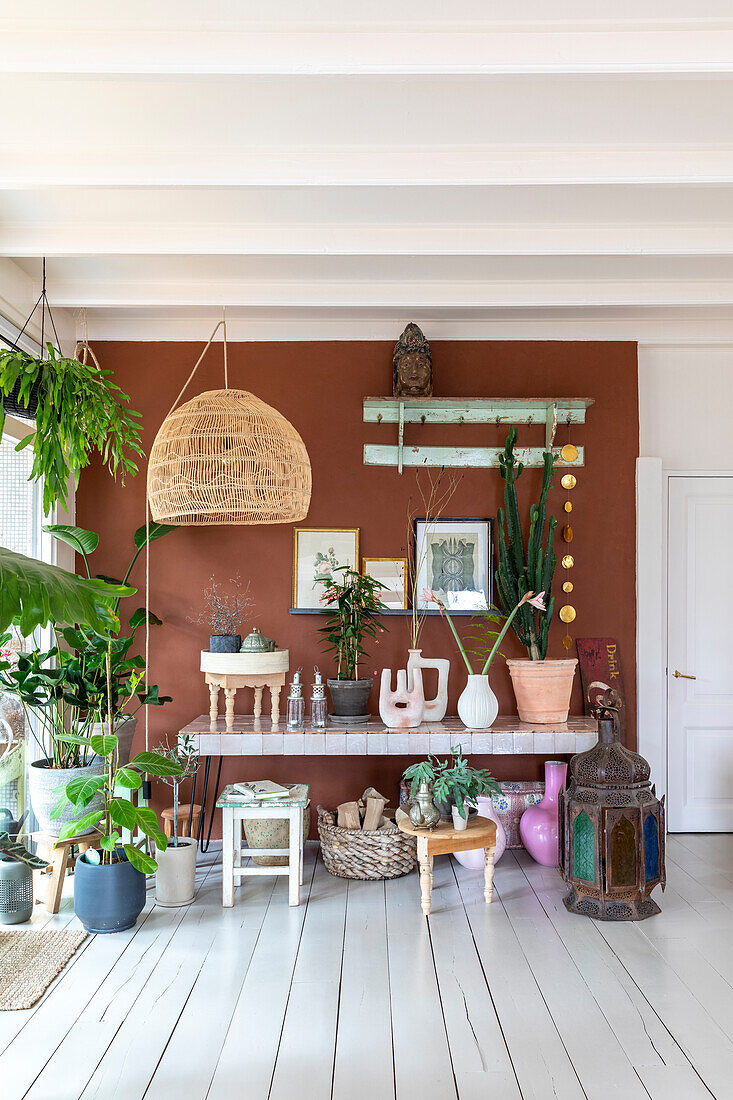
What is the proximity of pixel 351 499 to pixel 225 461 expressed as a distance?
3.96ft

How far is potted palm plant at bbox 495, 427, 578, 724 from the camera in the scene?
477 centimetres

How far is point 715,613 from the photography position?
531cm

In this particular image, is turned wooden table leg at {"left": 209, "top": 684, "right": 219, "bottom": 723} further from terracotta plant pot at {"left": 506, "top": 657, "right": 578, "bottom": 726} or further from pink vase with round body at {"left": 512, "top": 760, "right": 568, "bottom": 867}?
pink vase with round body at {"left": 512, "top": 760, "right": 568, "bottom": 867}

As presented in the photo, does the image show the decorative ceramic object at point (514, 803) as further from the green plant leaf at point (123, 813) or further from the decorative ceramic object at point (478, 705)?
the green plant leaf at point (123, 813)

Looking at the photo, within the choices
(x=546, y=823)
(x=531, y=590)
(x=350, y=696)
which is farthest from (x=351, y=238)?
(x=546, y=823)

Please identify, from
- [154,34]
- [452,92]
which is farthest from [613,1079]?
[154,34]

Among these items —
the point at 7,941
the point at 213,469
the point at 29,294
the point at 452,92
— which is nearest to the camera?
the point at 452,92

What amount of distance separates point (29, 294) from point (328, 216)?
5.64 ft

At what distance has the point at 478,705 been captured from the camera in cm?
464

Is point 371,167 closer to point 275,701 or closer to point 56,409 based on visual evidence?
point 56,409

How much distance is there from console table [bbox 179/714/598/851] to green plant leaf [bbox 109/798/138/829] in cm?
89

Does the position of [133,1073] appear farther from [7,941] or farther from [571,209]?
[571,209]

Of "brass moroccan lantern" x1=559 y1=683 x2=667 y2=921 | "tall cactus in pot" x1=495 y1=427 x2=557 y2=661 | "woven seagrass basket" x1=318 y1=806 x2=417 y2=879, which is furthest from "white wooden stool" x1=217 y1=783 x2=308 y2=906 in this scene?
"tall cactus in pot" x1=495 y1=427 x2=557 y2=661

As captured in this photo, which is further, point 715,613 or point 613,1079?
point 715,613
